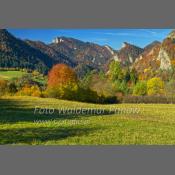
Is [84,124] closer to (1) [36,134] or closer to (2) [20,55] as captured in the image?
(1) [36,134]

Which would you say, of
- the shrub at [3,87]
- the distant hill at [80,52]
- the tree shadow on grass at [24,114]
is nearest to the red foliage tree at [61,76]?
the distant hill at [80,52]

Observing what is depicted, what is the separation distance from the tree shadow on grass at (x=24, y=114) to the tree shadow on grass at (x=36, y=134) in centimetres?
31

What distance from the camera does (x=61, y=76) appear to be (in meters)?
18.2

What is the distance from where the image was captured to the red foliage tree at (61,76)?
18141 mm

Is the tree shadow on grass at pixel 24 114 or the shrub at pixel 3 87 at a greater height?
the shrub at pixel 3 87

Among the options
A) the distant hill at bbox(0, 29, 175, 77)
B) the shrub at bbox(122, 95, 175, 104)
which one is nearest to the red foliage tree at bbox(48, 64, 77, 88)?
the distant hill at bbox(0, 29, 175, 77)

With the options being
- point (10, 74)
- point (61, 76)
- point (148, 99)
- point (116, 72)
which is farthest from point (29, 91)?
point (148, 99)

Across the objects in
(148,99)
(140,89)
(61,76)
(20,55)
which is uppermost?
(20,55)

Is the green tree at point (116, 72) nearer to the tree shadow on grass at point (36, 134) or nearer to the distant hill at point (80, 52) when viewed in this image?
the distant hill at point (80, 52)

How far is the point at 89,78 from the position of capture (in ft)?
60.1

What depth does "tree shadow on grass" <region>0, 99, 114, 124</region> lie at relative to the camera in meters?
17.7

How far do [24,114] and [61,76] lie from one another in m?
1.50

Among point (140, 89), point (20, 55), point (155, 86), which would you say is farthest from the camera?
point (20, 55)

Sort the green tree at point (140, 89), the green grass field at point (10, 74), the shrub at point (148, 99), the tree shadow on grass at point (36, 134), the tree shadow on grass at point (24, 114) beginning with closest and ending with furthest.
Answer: the tree shadow on grass at point (36, 134) < the tree shadow on grass at point (24, 114) < the green grass field at point (10, 74) < the shrub at point (148, 99) < the green tree at point (140, 89)
